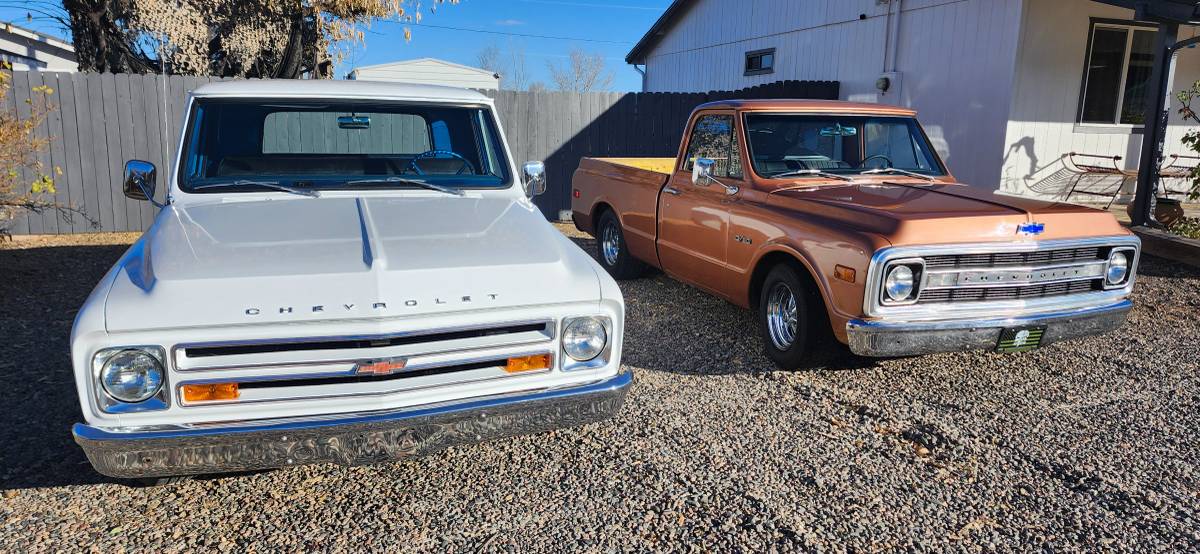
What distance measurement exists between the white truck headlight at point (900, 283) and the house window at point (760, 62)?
12211mm

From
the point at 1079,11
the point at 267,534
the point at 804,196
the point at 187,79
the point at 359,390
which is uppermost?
the point at 1079,11

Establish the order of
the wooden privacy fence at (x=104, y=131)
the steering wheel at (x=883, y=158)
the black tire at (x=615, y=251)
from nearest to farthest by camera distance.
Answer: the steering wheel at (x=883, y=158), the black tire at (x=615, y=251), the wooden privacy fence at (x=104, y=131)

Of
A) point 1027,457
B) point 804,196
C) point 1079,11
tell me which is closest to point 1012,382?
point 1027,457

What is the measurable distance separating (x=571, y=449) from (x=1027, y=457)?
7.03ft

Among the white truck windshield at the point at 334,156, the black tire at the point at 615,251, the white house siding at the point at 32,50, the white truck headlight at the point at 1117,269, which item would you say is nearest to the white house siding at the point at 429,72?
the white house siding at the point at 32,50

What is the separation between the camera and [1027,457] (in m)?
3.62

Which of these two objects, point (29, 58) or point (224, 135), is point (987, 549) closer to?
point (224, 135)

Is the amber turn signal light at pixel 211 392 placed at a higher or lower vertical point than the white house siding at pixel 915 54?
lower

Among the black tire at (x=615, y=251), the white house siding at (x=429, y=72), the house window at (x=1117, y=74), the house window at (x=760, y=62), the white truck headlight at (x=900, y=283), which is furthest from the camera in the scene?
the white house siding at (x=429, y=72)

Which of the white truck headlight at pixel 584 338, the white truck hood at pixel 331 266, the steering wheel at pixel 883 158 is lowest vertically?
the white truck headlight at pixel 584 338

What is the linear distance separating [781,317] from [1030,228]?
57.5 inches

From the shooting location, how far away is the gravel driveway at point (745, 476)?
2.94 meters

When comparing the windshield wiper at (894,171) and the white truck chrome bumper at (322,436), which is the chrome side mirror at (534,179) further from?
the windshield wiper at (894,171)

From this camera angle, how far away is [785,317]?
480cm
